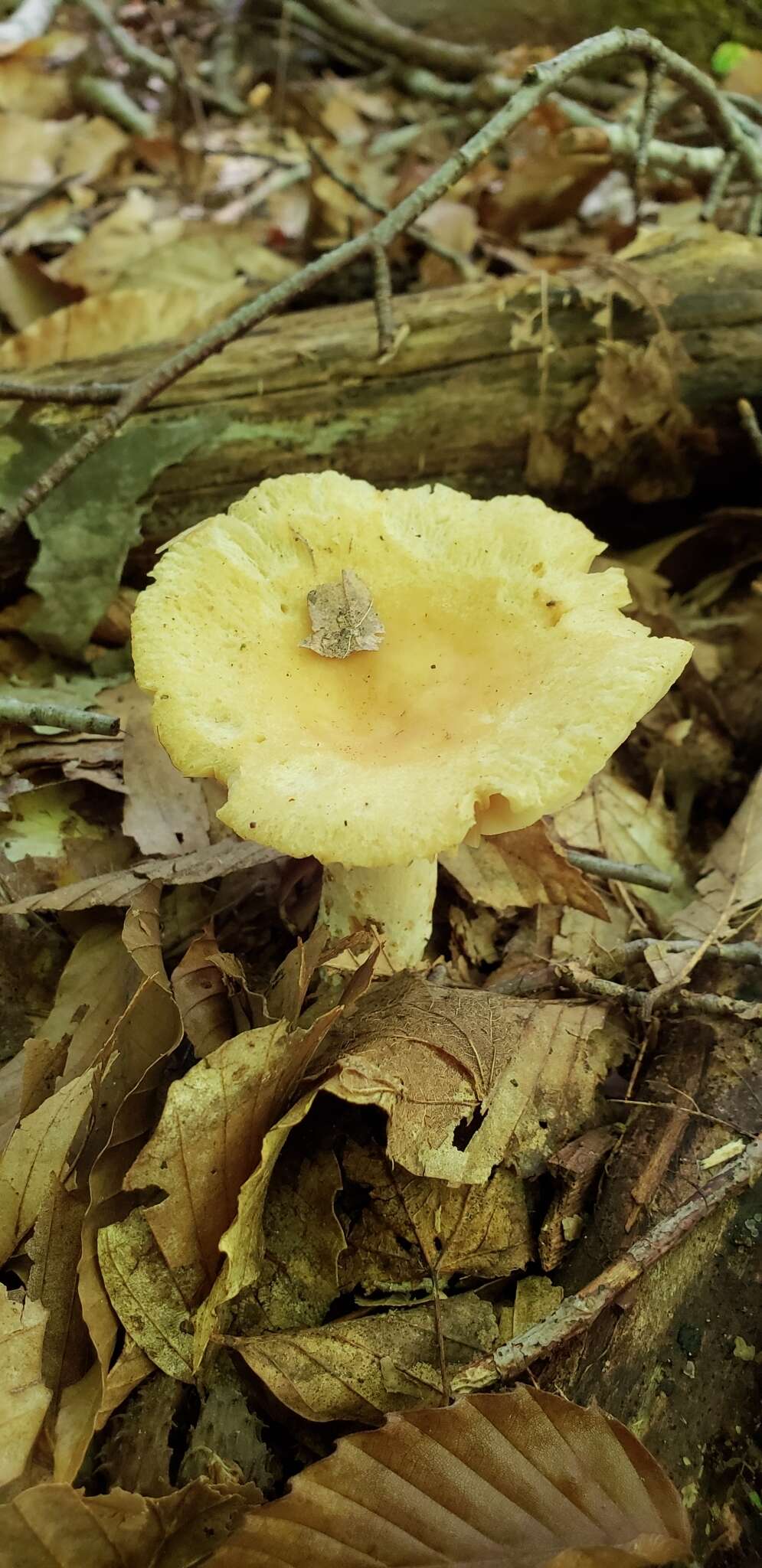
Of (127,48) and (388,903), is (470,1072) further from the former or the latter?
(127,48)

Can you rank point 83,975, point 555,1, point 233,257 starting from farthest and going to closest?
point 555,1, point 233,257, point 83,975

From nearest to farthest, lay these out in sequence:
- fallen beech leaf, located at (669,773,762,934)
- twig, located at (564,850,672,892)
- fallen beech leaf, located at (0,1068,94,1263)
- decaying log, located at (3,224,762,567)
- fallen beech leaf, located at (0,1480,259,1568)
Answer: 1. fallen beech leaf, located at (0,1480,259,1568)
2. fallen beech leaf, located at (0,1068,94,1263)
3. fallen beech leaf, located at (669,773,762,934)
4. twig, located at (564,850,672,892)
5. decaying log, located at (3,224,762,567)

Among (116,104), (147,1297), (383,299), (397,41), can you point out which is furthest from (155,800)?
(397,41)

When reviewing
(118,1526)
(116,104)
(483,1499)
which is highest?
(116,104)

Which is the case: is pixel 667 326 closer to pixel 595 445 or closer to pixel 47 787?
pixel 595 445

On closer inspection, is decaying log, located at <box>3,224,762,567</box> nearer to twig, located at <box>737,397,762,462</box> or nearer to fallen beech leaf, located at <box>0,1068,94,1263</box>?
twig, located at <box>737,397,762,462</box>

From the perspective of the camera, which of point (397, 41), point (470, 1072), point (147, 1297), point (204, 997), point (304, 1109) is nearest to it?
point (147, 1297)

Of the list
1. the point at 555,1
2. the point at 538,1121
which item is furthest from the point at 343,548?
the point at 555,1

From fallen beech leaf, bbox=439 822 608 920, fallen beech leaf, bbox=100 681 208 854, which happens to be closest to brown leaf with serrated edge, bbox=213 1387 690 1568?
fallen beech leaf, bbox=439 822 608 920
